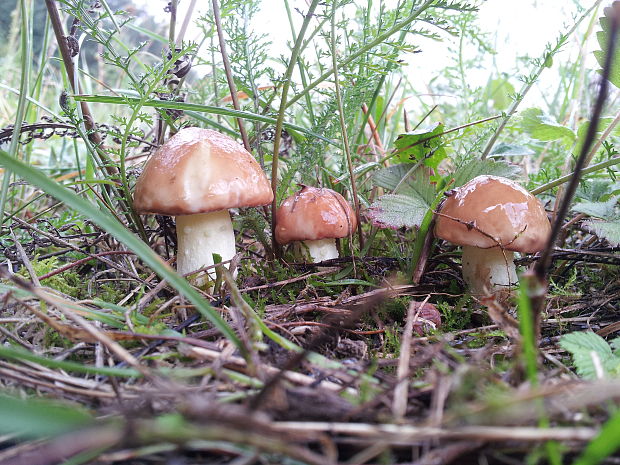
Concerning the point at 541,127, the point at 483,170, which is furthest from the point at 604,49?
the point at 483,170

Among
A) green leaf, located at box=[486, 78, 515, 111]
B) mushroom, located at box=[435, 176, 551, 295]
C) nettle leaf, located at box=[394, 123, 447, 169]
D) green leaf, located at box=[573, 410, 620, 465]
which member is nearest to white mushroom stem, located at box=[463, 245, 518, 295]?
mushroom, located at box=[435, 176, 551, 295]

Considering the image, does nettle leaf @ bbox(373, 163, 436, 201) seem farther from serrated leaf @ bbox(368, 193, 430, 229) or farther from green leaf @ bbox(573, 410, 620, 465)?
green leaf @ bbox(573, 410, 620, 465)

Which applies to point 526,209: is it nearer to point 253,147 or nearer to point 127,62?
point 253,147

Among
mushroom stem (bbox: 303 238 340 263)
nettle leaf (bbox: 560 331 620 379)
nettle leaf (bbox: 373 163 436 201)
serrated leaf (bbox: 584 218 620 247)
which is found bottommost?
nettle leaf (bbox: 560 331 620 379)

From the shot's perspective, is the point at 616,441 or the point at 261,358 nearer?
the point at 616,441

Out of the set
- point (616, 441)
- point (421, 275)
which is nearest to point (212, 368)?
point (616, 441)
